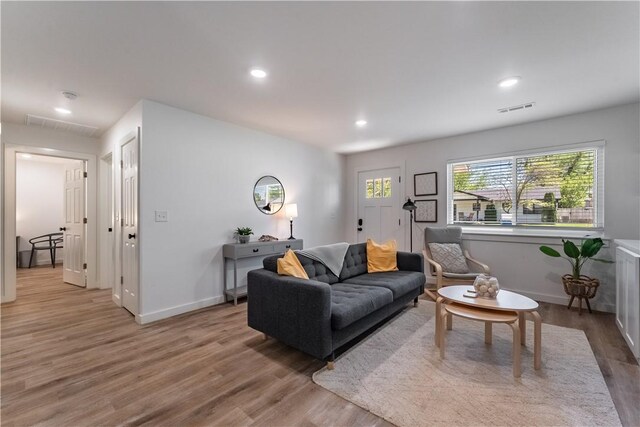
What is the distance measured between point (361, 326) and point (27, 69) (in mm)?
3542

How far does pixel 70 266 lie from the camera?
4574 mm

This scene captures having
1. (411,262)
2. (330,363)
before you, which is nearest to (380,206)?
(411,262)

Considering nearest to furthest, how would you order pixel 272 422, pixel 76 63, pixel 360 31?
pixel 272 422
pixel 360 31
pixel 76 63

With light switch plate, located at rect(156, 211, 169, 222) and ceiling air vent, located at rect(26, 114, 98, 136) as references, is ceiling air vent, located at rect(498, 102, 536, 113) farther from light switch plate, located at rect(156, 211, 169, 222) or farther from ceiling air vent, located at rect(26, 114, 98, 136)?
ceiling air vent, located at rect(26, 114, 98, 136)

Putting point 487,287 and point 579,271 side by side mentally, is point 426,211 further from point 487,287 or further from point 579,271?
point 487,287

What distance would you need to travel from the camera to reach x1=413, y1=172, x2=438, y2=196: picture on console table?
4.56 m

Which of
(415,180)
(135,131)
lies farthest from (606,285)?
(135,131)

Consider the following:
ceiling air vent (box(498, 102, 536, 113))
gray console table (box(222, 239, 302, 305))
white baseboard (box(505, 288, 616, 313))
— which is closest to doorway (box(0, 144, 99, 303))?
gray console table (box(222, 239, 302, 305))

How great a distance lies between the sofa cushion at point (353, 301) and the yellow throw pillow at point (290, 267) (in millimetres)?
368

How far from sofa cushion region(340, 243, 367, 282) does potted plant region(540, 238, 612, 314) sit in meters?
2.17

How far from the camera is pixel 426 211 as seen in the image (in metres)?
4.64

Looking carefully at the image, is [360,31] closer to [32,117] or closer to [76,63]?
[76,63]

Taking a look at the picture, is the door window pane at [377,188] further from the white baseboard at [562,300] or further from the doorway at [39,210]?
the doorway at [39,210]

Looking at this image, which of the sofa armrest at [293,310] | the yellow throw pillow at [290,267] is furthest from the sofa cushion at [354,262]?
Result: the sofa armrest at [293,310]
